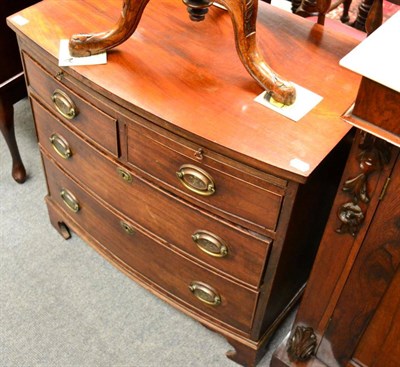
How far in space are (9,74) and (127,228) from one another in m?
0.70

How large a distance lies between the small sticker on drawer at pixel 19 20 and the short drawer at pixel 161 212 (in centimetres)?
22

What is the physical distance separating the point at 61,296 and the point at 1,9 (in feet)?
2.82

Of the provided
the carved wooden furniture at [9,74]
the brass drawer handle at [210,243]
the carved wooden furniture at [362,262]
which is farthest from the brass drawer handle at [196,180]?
the carved wooden furniture at [9,74]

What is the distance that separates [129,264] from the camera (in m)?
1.50

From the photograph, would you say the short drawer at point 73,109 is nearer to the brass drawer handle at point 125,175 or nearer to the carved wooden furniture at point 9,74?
the brass drawer handle at point 125,175

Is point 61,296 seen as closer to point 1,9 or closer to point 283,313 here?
point 283,313

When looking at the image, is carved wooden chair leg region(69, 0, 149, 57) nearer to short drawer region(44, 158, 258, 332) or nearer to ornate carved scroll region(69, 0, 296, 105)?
ornate carved scroll region(69, 0, 296, 105)

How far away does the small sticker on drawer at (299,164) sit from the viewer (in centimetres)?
92

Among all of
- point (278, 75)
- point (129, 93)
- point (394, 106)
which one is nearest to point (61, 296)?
point (129, 93)

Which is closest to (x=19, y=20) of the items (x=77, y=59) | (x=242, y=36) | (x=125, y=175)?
(x=77, y=59)

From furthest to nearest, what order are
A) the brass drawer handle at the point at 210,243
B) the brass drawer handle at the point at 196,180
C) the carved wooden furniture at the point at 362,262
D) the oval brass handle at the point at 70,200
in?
the oval brass handle at the point at 70,200
the brass drawer handle at the point at 210,243
the brass drawer handle at the point at 196,180
the carved wooden furniture at the point at 362,262

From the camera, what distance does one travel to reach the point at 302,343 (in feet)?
4.25

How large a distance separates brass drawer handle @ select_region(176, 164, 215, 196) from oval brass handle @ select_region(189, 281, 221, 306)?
318 millimetres

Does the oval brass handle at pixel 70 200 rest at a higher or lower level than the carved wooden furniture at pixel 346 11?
lower
